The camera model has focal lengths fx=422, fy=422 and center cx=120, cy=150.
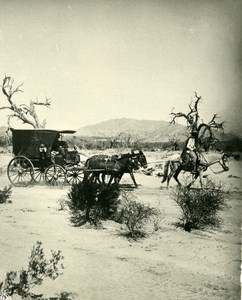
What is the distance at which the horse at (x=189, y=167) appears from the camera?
409 centimetres

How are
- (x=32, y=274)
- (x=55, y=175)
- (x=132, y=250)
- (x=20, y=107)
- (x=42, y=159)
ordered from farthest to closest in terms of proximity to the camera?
(x=42, y=159) → (x=55, y=175) → (x=20, y=107) → (x=132, y=250) → (x=32, y=274)

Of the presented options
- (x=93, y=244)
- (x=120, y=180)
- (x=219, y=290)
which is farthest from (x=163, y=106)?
(x=219, y=290)

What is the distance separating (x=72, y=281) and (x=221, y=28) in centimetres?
285

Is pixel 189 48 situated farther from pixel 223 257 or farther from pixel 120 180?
pixel 223 257

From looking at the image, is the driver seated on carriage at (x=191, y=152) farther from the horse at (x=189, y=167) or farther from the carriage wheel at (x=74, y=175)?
the carriage wheel at (x=74, y=175)

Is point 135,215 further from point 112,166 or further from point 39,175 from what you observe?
point 39,175

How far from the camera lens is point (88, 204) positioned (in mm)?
4371

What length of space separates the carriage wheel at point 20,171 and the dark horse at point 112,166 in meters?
0.62

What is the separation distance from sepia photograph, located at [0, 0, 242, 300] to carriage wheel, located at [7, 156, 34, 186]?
17 mm

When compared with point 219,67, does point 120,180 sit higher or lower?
lower

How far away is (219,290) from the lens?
12.6ft

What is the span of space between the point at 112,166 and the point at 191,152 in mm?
1014

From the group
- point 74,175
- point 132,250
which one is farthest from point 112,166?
point 132,250

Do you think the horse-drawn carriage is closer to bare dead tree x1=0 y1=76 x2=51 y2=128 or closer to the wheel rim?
the wheel rim
